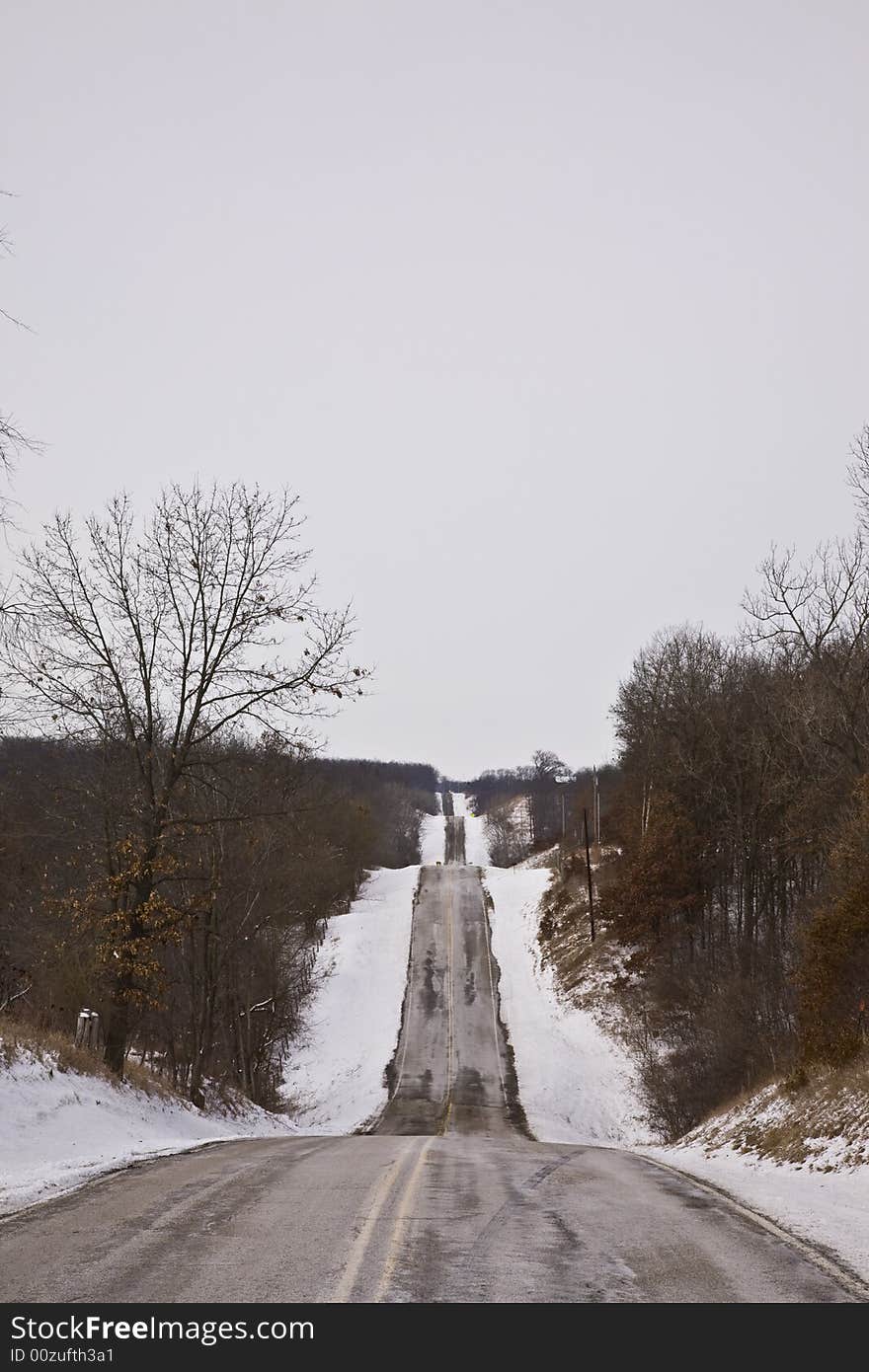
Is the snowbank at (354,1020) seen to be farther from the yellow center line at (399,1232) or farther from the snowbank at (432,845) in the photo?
the snowbank at (432,845)

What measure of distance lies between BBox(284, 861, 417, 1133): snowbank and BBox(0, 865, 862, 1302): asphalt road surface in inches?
984

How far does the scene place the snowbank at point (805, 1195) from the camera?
30.4 ft

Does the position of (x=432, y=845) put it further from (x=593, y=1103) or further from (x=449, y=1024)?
(x=593, y=1103)

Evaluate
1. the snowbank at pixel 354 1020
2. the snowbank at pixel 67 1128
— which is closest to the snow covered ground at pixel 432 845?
the snowbank at pixel 354 1020

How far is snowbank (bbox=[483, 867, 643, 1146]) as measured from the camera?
132 ft


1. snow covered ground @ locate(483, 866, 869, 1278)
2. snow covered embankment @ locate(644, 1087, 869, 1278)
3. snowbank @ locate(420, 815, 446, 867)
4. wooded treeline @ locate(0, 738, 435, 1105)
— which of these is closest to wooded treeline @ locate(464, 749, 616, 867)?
snowbank @ locate(420, 815, 446, 867)

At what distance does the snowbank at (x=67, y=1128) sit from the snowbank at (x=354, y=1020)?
18959mm

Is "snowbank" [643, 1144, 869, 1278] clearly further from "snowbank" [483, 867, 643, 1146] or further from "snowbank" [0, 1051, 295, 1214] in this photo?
"snowbank" [483, 867, 643, 1146]

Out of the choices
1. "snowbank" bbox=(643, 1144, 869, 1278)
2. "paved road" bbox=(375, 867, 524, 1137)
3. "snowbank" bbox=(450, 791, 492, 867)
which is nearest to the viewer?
"snowbank" bbox=(643, 1144, 869, 1278)

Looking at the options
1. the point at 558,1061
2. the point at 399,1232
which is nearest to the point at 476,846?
the point at 558,1061

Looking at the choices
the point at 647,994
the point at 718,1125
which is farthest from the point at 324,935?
the point at 718,1125

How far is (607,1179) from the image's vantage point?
13.4m

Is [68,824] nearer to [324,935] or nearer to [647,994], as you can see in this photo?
[647,994]

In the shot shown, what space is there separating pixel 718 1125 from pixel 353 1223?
17.7m
